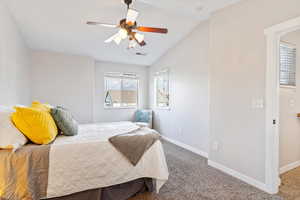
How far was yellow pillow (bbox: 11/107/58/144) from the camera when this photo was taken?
161 centimetres

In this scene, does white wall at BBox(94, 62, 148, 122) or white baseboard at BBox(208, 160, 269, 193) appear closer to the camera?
white baseboard at BBox(208, 160, 269, 193)

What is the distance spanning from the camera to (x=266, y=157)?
7.00 ft

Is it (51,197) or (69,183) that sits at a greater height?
(69,183)

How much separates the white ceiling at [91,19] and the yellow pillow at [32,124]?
205cm

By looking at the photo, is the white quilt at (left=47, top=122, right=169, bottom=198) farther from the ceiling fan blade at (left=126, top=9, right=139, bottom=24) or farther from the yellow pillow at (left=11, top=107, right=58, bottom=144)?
the ceiling fan blade at (left=126, top=9, right=139, bottom=24)

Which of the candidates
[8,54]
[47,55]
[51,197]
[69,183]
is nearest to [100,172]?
[69,183]

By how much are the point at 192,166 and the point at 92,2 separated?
3.35m

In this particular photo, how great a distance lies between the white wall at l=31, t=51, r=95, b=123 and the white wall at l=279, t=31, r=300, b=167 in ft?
14.5

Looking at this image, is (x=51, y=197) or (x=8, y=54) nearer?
(x=51, y=197)

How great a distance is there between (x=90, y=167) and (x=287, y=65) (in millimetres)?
3286

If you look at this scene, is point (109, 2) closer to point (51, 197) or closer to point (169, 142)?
point (51, 197)

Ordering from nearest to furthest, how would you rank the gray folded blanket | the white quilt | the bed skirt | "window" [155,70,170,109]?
the white quilt, the bed skirt, the gray folded blanket, "window" [155,70,170,109]

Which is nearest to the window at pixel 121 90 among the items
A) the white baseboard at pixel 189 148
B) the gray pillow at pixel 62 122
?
the white baseboard at pixel 189 148

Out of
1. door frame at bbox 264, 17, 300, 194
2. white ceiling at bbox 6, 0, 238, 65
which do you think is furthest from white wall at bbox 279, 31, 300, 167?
white ceiling at bbox 6, 0, 238, 65
